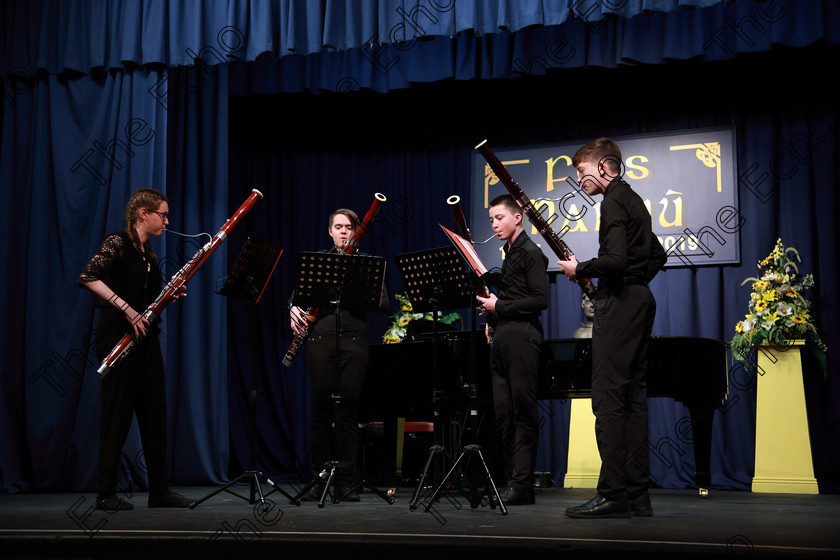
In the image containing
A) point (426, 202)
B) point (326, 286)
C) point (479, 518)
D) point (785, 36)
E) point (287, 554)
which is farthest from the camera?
point (426, 202)

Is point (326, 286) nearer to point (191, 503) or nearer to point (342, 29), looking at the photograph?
point (191, 503)

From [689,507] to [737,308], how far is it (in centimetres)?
A: 255

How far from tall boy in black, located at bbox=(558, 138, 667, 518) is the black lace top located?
238 cm

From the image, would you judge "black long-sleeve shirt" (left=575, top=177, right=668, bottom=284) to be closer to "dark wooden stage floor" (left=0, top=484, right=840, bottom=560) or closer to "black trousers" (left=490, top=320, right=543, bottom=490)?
"black trousers" (left=490, top=320, right=543, bottom=490)

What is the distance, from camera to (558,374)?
5.23 metres

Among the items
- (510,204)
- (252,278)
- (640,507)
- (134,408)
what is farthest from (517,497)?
(134,408)

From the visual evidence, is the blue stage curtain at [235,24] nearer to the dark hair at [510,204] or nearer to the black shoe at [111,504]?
Result: the dark hair at [510,204]

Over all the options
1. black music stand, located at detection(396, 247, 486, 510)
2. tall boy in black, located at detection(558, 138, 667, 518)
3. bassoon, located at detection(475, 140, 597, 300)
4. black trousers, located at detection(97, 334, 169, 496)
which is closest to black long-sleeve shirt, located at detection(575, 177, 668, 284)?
tall boy in black, located at detection(558, 138, 667, 518)

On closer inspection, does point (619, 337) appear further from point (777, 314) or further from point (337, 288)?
point (777, 314)

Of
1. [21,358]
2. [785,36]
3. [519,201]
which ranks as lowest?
[21,358]

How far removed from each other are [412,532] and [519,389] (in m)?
1.39

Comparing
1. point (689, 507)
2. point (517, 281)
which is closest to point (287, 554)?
point (517, 281)

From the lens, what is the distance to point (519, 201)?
4.71 metres

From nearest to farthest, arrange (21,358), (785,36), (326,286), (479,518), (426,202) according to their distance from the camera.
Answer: (479,518)
(326,286)
(785,36)
(21,358)
(426,202)
